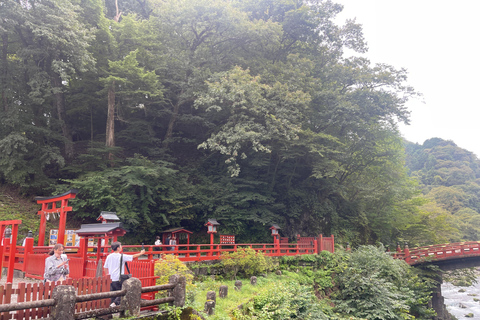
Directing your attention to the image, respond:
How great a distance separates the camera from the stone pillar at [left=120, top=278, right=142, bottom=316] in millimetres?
6301

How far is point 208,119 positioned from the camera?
2550 centimetres

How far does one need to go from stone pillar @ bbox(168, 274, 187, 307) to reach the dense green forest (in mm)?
11911

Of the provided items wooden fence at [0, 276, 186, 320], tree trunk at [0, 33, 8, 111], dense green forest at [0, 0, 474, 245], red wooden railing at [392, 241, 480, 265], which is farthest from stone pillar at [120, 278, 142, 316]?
red wooden railing at [392, 241, 480, 265]

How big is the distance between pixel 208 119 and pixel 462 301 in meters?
34.5

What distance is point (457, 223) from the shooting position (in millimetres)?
40625

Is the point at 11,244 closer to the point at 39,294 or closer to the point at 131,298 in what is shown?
the point at 39,294

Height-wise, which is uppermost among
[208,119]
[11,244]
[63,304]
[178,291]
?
[208,119]

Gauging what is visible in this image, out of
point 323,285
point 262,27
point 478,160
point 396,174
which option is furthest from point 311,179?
point 478,160

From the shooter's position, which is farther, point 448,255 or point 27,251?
point 448,255

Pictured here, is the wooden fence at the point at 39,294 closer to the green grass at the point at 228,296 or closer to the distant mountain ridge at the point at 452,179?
the green grass at the point at 228,296

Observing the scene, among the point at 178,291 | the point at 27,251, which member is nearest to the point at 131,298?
the point at 178,291

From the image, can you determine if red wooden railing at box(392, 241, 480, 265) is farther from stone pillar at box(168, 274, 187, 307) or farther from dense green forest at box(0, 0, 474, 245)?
stone pillar at box(168, 274, 187, 307)

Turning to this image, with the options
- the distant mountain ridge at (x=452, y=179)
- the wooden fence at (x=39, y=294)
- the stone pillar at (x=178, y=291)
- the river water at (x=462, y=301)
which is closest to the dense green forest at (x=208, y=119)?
the river water at (x=462, y=301)

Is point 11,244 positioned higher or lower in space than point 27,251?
higher
